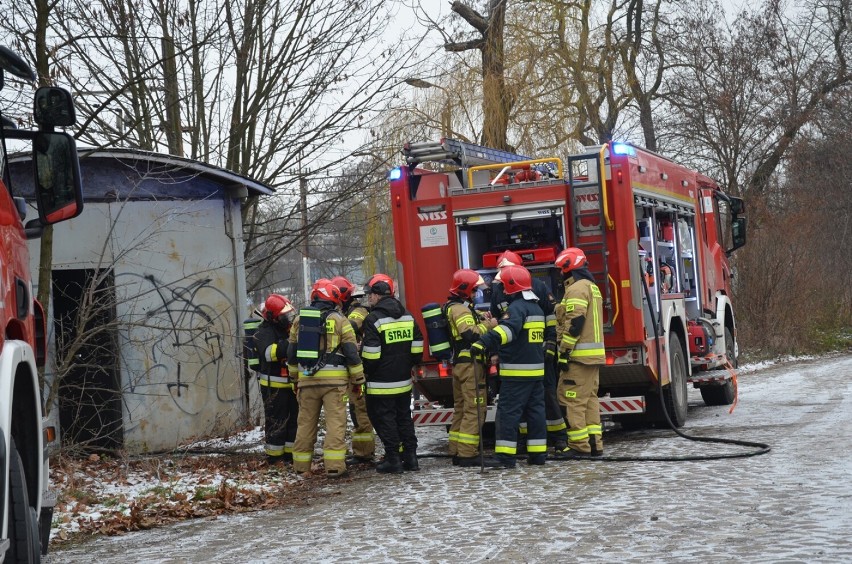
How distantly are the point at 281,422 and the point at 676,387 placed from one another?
14.3 ft

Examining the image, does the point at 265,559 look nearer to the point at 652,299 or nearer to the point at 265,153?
the point at 652,299

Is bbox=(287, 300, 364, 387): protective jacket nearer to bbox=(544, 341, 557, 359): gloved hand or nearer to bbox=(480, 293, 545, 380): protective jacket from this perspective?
bbox=(480, 293, 545, 380): protective jacket

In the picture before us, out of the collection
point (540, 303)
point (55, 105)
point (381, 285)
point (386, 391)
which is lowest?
point (386, 391)

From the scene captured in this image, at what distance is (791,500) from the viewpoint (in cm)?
733

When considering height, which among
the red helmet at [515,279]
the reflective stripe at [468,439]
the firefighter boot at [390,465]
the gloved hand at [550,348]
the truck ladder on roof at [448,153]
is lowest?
the firefighter boot at [390,465]

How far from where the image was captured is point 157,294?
12.3 metres

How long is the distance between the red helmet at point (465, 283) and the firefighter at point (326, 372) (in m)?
1.08

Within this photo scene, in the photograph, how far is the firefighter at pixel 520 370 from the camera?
10008 mm

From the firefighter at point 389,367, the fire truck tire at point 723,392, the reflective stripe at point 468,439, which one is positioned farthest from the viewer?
the fire truck tire at point 723,392

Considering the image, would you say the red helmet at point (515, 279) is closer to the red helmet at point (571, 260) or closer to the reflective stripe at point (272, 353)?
the red helmet at point (571, 260)

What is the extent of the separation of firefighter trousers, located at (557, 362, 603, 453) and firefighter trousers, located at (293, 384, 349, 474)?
2125 millimetres

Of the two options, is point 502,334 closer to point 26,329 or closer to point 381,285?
point 381,285

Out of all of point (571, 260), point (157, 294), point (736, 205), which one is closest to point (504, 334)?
point (571, 260)

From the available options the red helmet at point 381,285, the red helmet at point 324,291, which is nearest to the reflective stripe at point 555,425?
the red helmet at point 381,285
